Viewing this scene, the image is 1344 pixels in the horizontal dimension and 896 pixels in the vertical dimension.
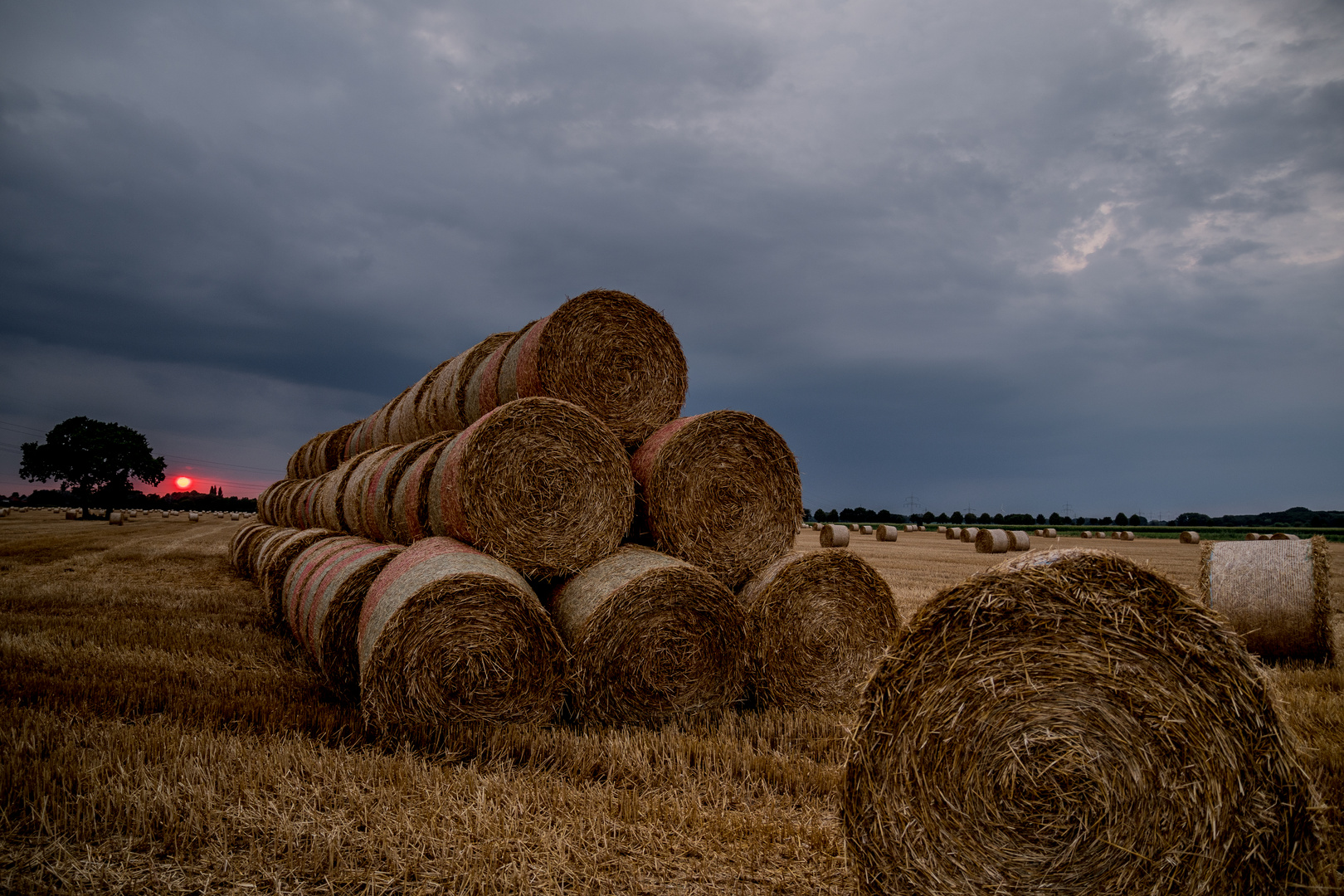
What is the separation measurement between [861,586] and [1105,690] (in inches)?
115

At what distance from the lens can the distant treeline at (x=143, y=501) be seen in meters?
59.3

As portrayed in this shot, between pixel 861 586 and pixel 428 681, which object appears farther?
pixel 861 586

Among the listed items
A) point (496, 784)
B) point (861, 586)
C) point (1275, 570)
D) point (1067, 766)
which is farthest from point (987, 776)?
point (1275, 570)

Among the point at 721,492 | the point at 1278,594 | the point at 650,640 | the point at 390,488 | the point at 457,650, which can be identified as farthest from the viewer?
the point at 390,488

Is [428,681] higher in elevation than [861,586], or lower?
lower

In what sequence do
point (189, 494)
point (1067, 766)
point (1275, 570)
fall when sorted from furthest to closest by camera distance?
point (189, 494) → point (1275, 570) → point (1067, 766)

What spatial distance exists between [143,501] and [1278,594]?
76.2 m

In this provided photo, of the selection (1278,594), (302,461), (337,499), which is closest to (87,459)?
(302,461)

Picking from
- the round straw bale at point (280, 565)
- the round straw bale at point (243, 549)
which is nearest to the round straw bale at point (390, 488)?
the round straw bale at point (280, 565)

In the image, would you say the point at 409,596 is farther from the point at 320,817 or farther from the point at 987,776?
the point at 987,776

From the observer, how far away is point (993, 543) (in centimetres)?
2302

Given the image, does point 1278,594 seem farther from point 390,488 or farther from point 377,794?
point 390,488

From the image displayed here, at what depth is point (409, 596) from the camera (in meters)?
4.29

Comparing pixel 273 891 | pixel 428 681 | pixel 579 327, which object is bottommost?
pixel 273 891
